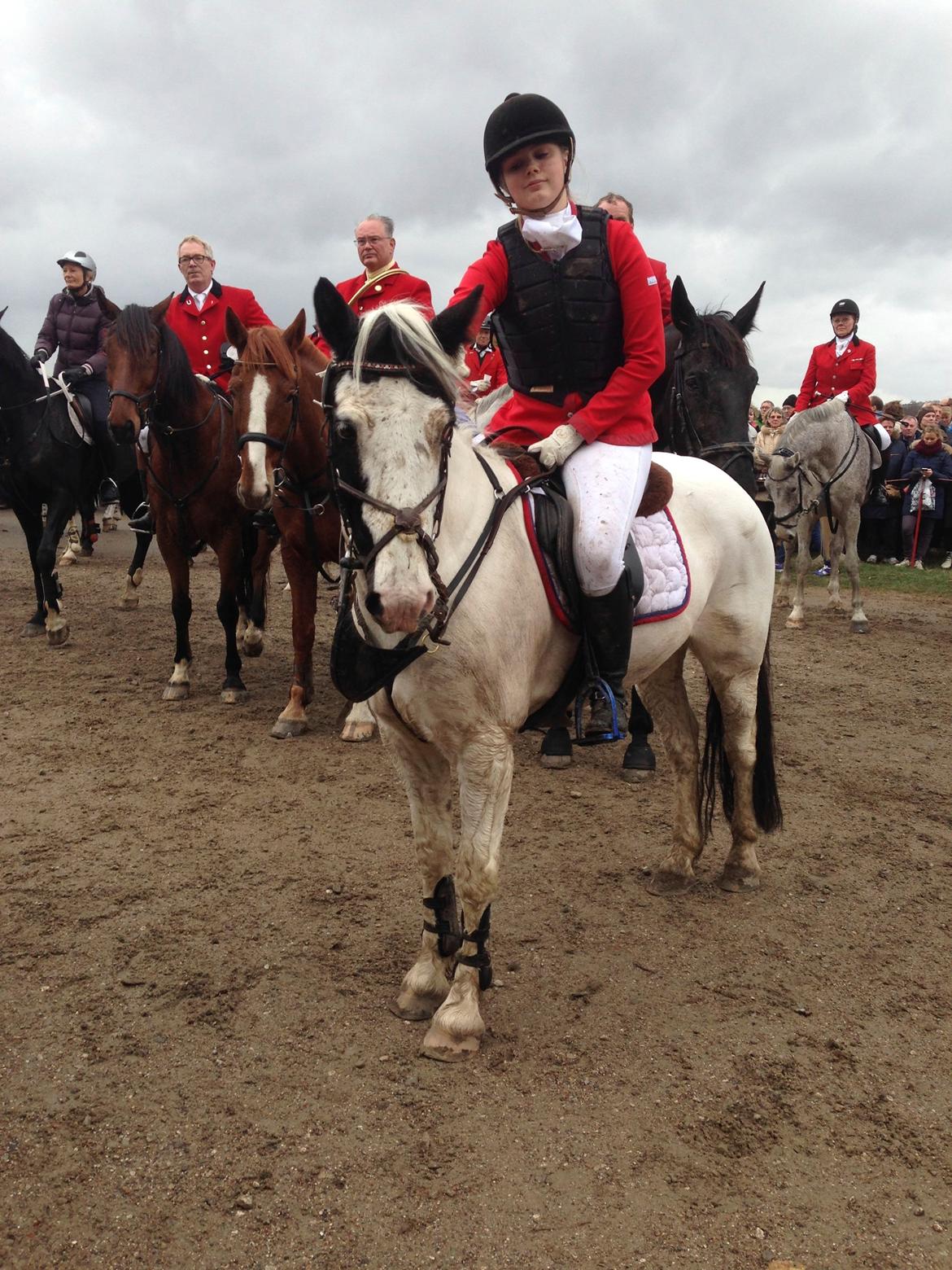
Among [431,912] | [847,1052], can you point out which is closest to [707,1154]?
[847,1052]

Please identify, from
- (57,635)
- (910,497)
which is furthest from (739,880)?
(910,497)

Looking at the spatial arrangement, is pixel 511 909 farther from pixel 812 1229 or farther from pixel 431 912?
pixel 812 1229

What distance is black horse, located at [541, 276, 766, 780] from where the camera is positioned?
4734 mm

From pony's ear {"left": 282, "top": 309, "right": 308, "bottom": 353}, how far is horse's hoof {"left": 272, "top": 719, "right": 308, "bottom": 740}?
2334mm

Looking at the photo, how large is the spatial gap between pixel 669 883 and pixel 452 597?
2.12 meters

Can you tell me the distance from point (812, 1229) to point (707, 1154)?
314 millimetres

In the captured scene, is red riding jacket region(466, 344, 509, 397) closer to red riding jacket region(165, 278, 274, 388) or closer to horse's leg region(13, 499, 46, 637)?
red riding jacket region(165, 278, 274, 388)

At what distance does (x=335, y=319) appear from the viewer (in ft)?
7.95

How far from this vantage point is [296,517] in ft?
19.3

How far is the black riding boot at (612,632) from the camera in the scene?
9.75ft

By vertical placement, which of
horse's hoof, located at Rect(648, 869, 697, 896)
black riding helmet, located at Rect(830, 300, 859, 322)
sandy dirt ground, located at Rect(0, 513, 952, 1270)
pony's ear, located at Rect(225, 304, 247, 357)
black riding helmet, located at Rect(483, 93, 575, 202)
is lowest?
sandy dirt ground, located at Rect(0, 513, 952, 1270)

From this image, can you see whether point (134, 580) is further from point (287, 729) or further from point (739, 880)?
point (739, 880)

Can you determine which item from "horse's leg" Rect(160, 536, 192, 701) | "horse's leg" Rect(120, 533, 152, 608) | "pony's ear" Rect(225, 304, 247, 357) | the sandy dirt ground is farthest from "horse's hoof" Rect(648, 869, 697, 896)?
"horse's leg" Rect(120, 533, 152, 608)

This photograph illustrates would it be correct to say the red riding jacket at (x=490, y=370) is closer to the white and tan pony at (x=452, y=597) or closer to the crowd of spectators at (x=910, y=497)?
the white and tan pony at (x=452, y=597)
